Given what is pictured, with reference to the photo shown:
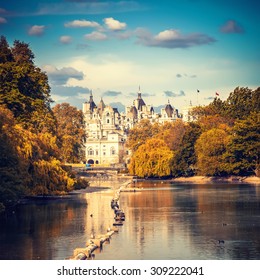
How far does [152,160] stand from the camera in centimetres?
7188

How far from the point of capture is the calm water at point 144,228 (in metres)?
22.8

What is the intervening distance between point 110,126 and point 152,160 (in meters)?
91.4

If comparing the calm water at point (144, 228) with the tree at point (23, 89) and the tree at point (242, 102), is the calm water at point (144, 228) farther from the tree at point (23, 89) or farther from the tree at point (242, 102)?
the tree at point (242, 102)

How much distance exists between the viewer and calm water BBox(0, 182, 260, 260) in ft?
74.7

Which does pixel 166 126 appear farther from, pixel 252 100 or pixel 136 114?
pixel 136 114

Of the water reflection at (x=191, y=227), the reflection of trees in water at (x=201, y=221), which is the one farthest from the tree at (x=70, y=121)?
the water reflection at (x=191, y=227)

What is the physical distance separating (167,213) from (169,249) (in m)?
10.6

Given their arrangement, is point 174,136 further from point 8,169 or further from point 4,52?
point 8,169

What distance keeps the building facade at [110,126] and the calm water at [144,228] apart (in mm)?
88007

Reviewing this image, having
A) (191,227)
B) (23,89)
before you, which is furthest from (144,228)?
(23,89)

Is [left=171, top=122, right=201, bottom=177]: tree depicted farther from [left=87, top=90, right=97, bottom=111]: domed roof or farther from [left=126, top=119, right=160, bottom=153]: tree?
[left=87, top=90, right=97, bottom=111]: domed roof

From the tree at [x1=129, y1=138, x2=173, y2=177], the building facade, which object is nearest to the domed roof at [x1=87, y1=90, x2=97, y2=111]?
the building facade

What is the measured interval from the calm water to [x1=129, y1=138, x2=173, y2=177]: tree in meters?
26.8
